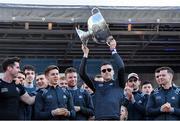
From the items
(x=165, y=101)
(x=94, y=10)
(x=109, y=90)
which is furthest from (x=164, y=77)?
(x=94, y=10)

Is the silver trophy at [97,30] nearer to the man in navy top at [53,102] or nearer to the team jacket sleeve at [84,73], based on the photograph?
the team jacket sleeve at [84,73]

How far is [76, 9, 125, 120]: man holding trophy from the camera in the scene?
24.0ft

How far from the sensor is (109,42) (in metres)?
7.51

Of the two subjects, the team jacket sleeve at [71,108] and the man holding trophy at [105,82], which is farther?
the man holding trophy at [105,82]

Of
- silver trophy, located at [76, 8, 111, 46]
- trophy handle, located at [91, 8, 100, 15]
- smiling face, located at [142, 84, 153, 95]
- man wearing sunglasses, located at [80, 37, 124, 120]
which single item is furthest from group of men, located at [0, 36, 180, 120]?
smiling face, located at [142, 84, 153, 95]

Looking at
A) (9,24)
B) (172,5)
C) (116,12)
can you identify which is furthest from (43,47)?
(172,5)

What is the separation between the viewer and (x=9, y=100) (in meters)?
6.90

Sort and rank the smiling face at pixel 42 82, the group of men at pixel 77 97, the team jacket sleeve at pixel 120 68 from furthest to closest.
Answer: the smiling face at pixel 42 82 < the team jacket sleeve at pixel 120 68 < the group of men at pixel 77 97

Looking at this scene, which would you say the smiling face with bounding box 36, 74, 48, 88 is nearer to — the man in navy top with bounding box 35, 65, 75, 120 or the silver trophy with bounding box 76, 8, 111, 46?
the man in navy top with bounding box 35, 65, 75, 120

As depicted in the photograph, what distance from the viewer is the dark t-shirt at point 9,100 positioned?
22.4 feet

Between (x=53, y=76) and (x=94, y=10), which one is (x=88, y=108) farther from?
(x=94, y=10)

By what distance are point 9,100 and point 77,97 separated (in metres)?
1.35

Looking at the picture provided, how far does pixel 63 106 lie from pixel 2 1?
2.18 m

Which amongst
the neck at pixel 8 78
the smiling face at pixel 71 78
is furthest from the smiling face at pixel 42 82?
the neck at pixel 8 78
